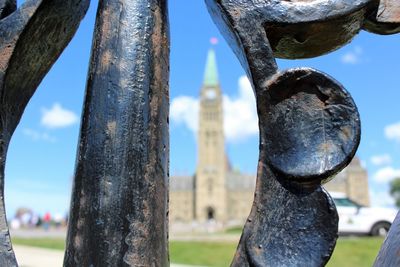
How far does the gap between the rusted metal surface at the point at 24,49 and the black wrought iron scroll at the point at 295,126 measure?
2.04 feet

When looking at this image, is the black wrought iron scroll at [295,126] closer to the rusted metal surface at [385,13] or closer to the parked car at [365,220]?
the rusted metal surface at [385,13]

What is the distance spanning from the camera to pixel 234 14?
162 cm

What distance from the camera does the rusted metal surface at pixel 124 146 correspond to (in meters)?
1.50

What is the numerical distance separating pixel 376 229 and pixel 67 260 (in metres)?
12.0

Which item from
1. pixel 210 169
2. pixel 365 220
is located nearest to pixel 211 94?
pixel 210 169

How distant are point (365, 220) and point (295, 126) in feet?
38.8

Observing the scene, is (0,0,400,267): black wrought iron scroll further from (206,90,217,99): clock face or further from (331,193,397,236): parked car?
(206,90,217,99): clock face

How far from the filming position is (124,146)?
1576 mm

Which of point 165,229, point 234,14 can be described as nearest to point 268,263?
point 165,229

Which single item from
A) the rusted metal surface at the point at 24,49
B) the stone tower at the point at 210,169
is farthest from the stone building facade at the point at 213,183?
the rusted metal surface at the point at 24,49

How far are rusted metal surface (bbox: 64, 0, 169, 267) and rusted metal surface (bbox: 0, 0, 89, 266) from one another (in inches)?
7.3

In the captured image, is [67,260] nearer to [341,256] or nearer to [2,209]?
[2,209]

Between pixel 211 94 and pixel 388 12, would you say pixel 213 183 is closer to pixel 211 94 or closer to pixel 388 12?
pixel 211 94

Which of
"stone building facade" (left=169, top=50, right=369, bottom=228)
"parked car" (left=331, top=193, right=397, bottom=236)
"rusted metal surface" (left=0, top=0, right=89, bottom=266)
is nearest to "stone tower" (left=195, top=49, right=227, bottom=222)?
"stone building facade" (left=169, top=50, right=369, bottom=228)
